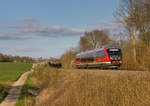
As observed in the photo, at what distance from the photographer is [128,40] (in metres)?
29.2

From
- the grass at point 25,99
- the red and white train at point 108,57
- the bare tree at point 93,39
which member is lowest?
the grass at point 25,99

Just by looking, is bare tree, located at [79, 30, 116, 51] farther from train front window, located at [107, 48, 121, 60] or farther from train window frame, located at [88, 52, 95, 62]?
train front window, located at [107, 48, 121, 60]

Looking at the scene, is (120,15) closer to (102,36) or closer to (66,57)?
(66,57)

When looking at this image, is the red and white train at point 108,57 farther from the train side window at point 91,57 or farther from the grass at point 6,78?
the grass at point 6,78

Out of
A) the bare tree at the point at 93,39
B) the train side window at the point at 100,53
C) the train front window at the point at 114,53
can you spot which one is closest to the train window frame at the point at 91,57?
the train side window at the point at 100,53

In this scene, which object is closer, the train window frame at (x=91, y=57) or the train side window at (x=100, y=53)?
the train side window at (x=100, y=53)

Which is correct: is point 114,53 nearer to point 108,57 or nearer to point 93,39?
point 108,57

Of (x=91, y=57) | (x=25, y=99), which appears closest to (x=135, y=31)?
(x=91, y=57)

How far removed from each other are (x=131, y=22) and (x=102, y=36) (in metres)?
41.4

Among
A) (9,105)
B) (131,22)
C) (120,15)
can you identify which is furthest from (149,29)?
(9,105)

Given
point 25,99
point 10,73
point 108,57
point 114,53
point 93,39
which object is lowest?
point 10,73

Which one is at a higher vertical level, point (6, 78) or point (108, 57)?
point (108, 57)

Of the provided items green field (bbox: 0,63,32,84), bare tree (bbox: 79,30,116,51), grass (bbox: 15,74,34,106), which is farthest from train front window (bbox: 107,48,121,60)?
bare tree (bbox: 79,30,116,51)

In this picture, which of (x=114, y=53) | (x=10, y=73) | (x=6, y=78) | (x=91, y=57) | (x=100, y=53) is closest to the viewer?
(x=114, y=53)
